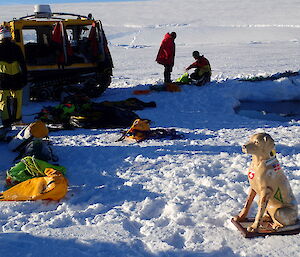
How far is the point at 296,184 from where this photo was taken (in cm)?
420

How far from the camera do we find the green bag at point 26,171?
4.41 metres

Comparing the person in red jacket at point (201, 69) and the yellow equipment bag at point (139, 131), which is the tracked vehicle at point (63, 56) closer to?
the person in red jacket at point (201, 69)

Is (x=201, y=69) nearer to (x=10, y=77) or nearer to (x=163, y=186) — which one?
(x=10, y=77)

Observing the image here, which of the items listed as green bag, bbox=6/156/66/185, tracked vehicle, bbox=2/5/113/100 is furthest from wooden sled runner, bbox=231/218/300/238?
tracked vehicle, bbox=2/5/113/100

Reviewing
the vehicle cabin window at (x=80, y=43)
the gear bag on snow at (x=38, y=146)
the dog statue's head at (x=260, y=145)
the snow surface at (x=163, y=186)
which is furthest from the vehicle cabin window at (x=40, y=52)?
the dog statue's head at (x=260, y=145)

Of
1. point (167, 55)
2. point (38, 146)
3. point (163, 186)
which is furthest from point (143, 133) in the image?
point (167, 55)

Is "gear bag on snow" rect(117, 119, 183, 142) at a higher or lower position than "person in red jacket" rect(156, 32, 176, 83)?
lower

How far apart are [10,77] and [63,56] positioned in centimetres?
317

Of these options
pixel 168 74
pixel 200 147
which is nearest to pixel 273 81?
pixel 168 74

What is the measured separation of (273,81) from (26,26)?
6260 millimetres

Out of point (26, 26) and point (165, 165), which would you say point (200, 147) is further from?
point (26, 26)

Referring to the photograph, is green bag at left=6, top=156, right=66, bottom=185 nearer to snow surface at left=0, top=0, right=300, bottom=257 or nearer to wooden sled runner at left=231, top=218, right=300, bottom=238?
snow surface at left=0, top=0, right=300, bottom=257

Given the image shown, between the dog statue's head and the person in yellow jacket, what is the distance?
14.7ft

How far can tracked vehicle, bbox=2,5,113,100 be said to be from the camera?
916 centimetres
